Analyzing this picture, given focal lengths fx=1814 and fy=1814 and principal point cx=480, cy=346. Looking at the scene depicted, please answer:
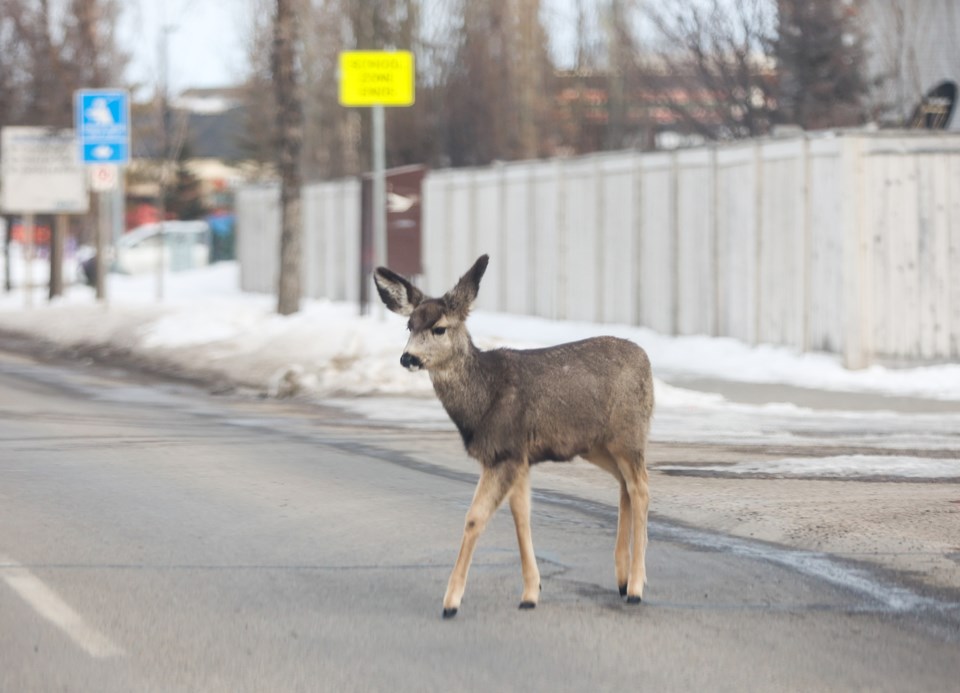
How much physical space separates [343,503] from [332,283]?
26.8m

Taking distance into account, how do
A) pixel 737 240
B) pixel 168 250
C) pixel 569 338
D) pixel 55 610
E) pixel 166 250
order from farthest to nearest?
1. pixel 168 250
2. pixel 166 250
3. pixel 569 338
4. pixel 737 240
5. pixel 55 610

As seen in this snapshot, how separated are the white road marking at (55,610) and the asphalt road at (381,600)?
13 millimetres

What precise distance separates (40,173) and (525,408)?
33152 millimetres

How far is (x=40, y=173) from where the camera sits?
38938 mm

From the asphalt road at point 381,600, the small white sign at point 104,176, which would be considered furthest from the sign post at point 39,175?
the asphalt road at point 381,600

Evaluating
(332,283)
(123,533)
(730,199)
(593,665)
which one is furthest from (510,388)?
(332,283)

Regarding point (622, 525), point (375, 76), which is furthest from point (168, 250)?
point (622, 525)

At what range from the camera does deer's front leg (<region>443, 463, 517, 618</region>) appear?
285 inches

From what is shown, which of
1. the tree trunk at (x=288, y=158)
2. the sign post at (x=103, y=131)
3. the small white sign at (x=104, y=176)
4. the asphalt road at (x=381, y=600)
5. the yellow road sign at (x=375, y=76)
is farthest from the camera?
the small white sign at (x=104, y=176)

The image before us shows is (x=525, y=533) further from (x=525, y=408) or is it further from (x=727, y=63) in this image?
(x=727, y=63)

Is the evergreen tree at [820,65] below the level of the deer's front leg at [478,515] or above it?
above

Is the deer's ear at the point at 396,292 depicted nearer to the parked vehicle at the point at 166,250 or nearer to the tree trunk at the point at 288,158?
the tree trunk at the point at 288,158

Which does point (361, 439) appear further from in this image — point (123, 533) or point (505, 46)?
point (505, 46)

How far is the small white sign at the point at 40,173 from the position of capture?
3859 cm
